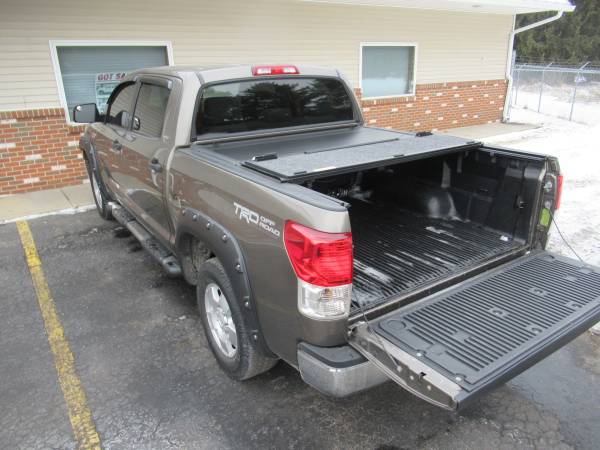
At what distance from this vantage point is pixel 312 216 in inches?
87.0

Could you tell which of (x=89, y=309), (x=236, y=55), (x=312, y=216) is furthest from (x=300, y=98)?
(x=236, y=55)

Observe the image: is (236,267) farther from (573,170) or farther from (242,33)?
(573,170)

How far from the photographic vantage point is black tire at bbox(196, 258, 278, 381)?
110 inches

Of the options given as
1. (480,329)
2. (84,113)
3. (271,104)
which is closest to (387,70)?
(84,113)

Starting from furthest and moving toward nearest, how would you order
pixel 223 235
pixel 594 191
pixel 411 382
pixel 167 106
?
pixel 594 191 < pixel 167 106 < pixel 223 235 < pixel 411 382

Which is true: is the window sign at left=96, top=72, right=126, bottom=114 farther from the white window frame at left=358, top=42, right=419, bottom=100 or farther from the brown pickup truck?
the white window frame at left=358, top=42, right=419, bottom=100

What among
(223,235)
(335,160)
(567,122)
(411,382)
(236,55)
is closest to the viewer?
(411,382)

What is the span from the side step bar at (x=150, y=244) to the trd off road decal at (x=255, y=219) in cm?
131

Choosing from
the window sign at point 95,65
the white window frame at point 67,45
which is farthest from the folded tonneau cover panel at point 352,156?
the window sign at point 95,65

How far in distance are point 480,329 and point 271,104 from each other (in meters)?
2.47

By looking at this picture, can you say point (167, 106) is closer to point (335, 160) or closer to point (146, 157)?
point (146, 157)

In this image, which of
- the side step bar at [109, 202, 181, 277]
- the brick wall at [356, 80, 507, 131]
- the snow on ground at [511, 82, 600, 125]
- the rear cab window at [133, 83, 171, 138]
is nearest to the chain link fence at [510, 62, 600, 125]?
the snow on ground at [511, 82, 600, 125]

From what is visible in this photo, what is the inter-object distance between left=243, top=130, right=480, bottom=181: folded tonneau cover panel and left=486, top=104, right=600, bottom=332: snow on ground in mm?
1015

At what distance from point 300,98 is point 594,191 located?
5397 mm
